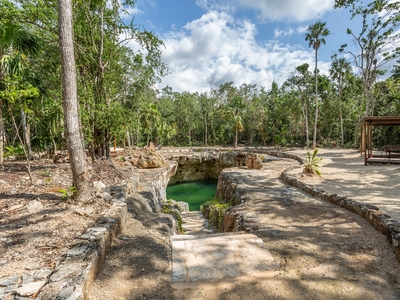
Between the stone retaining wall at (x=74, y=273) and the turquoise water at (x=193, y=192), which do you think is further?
the turquoise water at (x=193, y=192)

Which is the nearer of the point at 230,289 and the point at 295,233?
the point at 230,289

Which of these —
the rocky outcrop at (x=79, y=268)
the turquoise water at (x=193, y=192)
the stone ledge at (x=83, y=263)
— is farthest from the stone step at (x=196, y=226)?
the turquoise water at (x=193, y=192)

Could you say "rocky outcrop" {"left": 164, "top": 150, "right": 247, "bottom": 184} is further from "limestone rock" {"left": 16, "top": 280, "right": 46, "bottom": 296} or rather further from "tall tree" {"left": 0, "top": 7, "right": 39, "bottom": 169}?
"limestone rock" {"left": 16, "top": 280, "right": 46, "bottom": 296}

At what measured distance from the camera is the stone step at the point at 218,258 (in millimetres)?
2471

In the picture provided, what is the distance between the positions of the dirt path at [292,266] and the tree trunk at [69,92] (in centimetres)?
140

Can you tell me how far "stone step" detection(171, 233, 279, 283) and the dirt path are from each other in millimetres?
96

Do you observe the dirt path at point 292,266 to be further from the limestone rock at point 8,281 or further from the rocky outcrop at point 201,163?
the rocky outcrop at point 201,163

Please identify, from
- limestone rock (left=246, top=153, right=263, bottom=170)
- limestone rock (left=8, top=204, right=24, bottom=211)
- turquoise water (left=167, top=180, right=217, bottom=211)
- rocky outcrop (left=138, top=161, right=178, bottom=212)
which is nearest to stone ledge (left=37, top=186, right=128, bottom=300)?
limestone rock (left=8, top=204, right=24, bottom=211)

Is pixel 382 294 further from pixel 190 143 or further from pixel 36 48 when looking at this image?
pixel 190 143

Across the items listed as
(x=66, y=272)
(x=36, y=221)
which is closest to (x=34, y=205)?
(x=36, y=221)

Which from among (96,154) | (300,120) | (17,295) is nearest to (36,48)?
(96,154)

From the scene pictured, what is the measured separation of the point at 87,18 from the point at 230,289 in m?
7.95

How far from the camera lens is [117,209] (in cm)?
390

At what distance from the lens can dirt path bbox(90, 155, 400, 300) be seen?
218 cm
